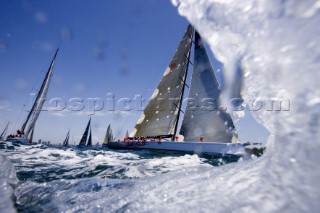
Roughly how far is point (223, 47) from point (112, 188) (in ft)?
8.77

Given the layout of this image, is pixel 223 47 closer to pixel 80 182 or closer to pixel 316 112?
pixel 316 112

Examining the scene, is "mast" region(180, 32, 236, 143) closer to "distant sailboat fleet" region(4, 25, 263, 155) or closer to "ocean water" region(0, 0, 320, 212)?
"distant sailboat fleet" region(4, 25, 263, 155)

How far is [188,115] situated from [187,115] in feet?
0.37

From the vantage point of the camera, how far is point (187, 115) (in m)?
18.7

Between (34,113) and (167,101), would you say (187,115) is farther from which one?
(34,113)

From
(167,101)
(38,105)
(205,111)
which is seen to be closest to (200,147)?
(205,111)

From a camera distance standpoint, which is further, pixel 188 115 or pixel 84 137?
Answer: pixel 84 137

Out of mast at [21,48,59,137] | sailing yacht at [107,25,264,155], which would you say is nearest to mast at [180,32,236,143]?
sailing yacht at [107,25,264,155]

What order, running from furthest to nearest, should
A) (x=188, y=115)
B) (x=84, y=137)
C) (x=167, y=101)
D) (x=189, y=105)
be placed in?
1. (x=84, y=137)
2. (x=167, y=101)
3. (x=189, y=105)
4. (x=188, y=115)

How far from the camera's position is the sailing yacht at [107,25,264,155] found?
52.2 feet

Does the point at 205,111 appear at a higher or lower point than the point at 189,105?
lower

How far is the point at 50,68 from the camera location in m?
32.1

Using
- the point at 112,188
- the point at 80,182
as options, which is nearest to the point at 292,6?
the point at 112,188

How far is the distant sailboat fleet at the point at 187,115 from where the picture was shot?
15973mm
